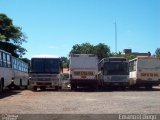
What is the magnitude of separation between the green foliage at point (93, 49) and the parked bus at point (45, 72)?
80.5 meters

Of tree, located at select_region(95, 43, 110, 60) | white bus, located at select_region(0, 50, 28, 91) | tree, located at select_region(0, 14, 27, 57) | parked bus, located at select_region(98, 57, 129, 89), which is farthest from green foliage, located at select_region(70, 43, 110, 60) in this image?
white bus, located at select_region(0, 50, 28, 91)

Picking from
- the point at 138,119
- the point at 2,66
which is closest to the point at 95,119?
the point at 138,119

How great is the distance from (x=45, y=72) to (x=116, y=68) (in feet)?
21.7

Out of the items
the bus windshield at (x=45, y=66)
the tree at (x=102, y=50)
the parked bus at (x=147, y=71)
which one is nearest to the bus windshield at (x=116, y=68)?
the parked bus at (x=147, y=71)

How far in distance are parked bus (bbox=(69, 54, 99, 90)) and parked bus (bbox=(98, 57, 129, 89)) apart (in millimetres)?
2086

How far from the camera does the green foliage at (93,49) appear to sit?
388ft

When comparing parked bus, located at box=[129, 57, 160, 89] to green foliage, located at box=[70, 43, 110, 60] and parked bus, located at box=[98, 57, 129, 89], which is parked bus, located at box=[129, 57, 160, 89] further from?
green foliage, located at box=[70, 43, 110, 60]

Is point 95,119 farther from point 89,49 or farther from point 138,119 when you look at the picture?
point 89,49

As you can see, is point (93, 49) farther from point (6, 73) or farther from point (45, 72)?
point (6, 73)

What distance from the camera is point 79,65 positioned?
121ft

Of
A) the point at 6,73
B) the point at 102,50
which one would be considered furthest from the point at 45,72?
the point at 102,50

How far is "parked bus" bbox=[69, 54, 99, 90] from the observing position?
36812 mm

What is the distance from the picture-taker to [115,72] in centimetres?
3891

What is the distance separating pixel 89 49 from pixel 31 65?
84993 mm
